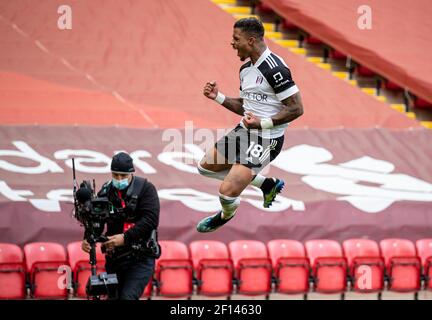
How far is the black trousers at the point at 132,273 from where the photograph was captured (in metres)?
8.49

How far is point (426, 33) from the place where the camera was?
53.7 feet

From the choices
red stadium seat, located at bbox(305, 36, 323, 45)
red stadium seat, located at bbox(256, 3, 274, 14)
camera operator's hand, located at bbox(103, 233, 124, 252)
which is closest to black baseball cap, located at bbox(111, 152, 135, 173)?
camera operator's hand, located at bbox(103, 233, 124, 252)

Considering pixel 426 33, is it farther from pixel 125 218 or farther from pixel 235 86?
pixel 125 218

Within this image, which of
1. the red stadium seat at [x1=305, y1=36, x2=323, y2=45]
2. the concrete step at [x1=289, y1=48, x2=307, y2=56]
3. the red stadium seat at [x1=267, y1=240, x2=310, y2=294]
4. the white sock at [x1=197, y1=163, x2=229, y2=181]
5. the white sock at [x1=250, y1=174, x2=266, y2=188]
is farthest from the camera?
the red stadium seat at [x1=305, y1=36, x2=323, y2=45]

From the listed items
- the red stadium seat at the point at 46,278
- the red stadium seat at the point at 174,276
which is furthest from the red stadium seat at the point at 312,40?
the red stadium seat at the point at 46,278

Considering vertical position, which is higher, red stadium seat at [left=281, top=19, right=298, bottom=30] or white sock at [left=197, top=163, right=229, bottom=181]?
red stadium seat at [left=281, top=19, right=298, bottom=30]

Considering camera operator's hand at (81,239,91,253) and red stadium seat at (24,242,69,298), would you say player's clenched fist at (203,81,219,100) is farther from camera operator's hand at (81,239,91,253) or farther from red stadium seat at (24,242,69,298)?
red stadium seat at (24,242,69,298)

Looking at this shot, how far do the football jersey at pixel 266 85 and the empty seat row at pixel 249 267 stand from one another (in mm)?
4993

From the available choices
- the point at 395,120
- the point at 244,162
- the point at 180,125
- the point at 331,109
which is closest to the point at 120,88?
the point at 180,125

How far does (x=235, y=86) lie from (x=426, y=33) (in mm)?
3567

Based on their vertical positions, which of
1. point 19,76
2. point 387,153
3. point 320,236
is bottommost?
point 320,236

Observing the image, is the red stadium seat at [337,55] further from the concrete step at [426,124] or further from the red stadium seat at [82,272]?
the red stadium seat at [82,272]

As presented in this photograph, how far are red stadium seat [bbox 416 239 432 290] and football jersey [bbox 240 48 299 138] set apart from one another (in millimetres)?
6356

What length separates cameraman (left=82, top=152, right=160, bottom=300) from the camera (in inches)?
325
